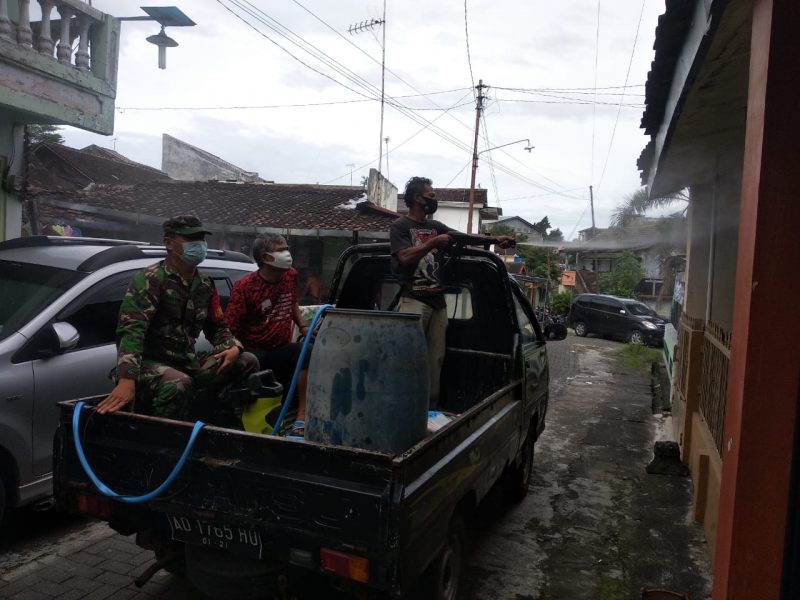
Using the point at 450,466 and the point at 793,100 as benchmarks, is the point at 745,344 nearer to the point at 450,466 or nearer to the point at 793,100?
the point at 793,100

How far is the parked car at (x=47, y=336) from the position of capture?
11.8 ft

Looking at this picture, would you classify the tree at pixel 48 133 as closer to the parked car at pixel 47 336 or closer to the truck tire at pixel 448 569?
the parked car at pixel 47 336

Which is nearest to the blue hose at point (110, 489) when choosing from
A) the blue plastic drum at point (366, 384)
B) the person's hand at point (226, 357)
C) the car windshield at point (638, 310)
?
the blue plastic drum at point (366, 384)

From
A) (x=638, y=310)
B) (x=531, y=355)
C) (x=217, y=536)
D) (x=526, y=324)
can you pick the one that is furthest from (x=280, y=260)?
(x=638, y=310)

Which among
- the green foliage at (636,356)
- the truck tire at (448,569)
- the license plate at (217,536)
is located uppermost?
the license plate at (217,536)

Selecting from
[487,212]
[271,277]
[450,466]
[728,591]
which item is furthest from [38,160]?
[487,212]

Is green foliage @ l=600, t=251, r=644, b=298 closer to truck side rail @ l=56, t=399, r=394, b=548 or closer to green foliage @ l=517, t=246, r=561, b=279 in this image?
green foliage @ l=517, t=246, r=561, b=279

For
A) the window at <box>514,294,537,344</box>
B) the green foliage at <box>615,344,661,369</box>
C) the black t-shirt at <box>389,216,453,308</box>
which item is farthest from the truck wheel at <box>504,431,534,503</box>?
the green foliage at <box>615,344,661,369</box>

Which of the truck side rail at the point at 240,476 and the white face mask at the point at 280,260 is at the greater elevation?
the white face mask at the point at 280,260

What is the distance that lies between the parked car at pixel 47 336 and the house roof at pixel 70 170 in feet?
29.6

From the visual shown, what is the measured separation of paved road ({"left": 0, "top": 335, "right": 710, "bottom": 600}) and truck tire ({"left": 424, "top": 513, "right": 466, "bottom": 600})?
604 millimetres

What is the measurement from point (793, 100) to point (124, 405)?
3.01 m

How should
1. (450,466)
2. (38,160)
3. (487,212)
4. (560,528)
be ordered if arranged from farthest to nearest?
1. (487,212)
2. (38,160)
3. (560,528)
4. (450,466)

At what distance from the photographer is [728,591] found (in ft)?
7.59
